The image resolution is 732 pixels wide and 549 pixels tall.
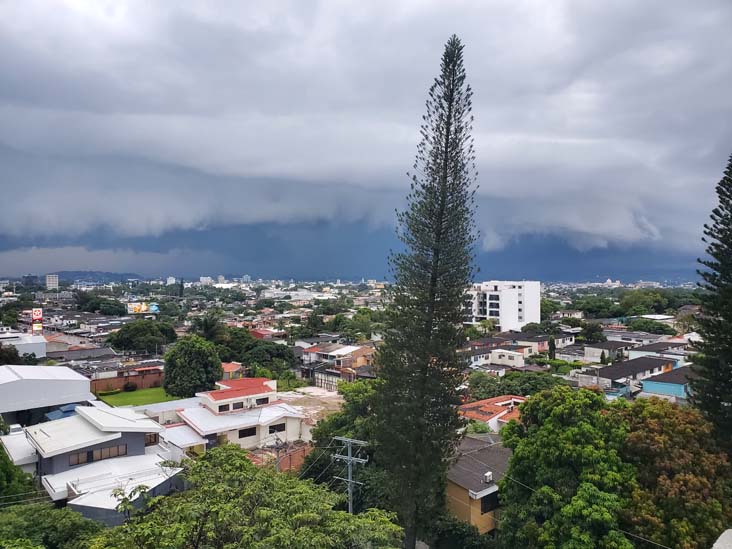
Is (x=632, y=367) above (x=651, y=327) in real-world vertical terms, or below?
above

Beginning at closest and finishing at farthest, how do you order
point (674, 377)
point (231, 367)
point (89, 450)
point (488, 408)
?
point (89, 450)
point (488, 408)
point (674, 377)
point (231, 367)

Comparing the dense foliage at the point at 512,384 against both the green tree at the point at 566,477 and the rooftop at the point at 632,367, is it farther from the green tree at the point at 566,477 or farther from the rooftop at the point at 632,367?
the green tree at the point at 566,477

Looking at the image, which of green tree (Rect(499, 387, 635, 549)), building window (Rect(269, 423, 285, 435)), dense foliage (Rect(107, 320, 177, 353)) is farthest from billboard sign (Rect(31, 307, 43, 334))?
green tree (Rect(499, 387, 635, 549))

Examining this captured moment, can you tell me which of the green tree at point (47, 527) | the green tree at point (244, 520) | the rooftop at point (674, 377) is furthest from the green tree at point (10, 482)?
the rooftop at point (674, 377)

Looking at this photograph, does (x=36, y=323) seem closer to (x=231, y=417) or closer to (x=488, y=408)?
(x=231, y=417)

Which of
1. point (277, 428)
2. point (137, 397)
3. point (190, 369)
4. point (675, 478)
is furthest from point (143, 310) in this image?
point (675, 478)

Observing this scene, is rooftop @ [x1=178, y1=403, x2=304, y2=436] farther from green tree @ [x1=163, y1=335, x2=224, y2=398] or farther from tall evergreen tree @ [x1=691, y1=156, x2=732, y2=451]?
tall evergreen tree @ [x1=691, y1=156, x2=732, y2=451]

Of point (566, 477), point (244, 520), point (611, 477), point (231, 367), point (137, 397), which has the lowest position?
point (137, 397)

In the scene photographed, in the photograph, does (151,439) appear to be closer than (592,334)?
Yes
